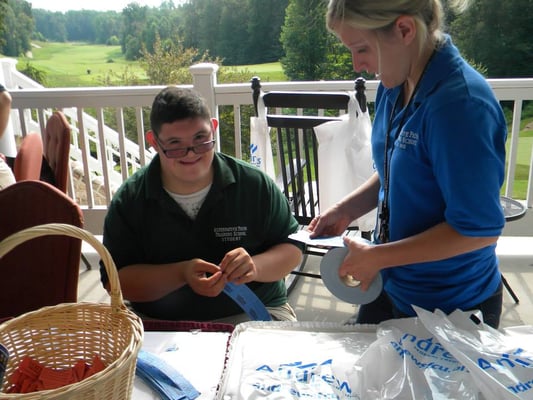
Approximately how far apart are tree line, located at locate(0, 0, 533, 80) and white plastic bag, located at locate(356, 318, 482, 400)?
15.6 feet

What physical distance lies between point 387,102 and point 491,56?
18.9 feet

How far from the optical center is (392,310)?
1245 mm

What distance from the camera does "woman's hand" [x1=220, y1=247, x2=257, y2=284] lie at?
123cm

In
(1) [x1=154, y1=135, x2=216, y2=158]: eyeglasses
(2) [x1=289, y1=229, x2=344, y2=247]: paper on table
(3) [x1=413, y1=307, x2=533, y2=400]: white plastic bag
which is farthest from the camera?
(1) [x1=154, y1=135, x2=216, y2=158]: eyeglasses

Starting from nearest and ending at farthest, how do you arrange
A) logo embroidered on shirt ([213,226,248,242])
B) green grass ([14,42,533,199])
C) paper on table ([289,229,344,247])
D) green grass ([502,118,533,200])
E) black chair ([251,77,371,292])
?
paper on table ([289,229,344,247]), logo embroidered on shirt ([213,226,248,242]), black chair ([251,77,371,292]), green grass ([502,118,533,200]), green grass ([14,42,533,199])

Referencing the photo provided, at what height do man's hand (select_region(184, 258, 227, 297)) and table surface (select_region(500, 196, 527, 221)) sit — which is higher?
man's hand (select_region(184, 258, 227, 297))

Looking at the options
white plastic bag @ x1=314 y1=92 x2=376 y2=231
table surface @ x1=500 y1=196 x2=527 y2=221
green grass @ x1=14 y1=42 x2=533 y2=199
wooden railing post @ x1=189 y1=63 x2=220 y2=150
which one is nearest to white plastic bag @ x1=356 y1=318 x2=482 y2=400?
white plastic bag @ x1=314 y1=92 x2=376 y2=231

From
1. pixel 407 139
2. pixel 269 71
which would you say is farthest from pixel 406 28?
pixel 269 71

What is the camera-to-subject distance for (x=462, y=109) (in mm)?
893

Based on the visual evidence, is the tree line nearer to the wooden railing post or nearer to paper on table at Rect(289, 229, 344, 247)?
the wooden railing post

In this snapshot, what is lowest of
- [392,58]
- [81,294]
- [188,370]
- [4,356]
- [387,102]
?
[81,294]

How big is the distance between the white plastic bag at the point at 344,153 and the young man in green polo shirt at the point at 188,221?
1.05 meters

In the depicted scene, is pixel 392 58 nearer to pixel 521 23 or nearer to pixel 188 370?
pixel 188 370

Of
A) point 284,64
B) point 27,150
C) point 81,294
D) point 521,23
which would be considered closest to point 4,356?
point 27,150
